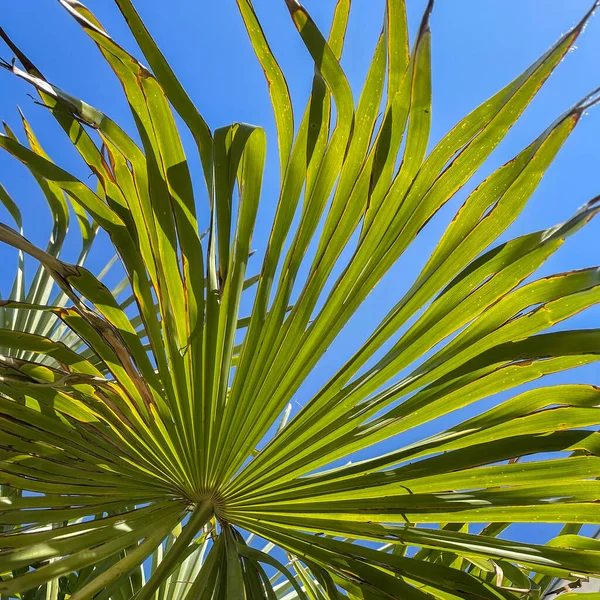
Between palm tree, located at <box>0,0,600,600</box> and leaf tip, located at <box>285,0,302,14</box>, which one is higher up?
leaf tip, located at <box>285,0,302,14</box>

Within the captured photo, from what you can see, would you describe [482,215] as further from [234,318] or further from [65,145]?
[65,145]

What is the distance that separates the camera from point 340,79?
117 centimetres

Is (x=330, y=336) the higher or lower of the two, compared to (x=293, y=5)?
lower

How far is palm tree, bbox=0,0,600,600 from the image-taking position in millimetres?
1145

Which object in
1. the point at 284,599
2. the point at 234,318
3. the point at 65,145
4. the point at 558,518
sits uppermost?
the point at 65,145

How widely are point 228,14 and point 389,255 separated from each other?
17.1ft

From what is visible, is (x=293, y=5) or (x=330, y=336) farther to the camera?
(x=330, y=336)

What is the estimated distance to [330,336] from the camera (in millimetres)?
1287

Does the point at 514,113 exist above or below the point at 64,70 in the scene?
below

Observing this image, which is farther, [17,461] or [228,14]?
[228,14]

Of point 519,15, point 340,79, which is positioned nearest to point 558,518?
point 340,79

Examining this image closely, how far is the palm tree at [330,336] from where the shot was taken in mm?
1145

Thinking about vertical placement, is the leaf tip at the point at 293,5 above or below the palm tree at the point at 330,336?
above

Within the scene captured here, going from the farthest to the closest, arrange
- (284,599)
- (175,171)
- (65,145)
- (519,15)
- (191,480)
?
(65,145) < (519,15) < (284,599) < (191,480) < (175,171)
